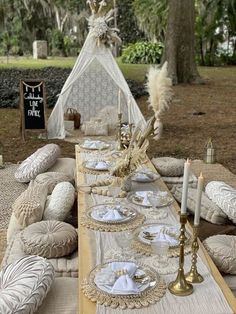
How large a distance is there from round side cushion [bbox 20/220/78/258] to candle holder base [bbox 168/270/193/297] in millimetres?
998

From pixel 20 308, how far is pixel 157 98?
6.09 m

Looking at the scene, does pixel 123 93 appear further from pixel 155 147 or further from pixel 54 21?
pixel 54 21

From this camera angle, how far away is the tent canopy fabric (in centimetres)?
848

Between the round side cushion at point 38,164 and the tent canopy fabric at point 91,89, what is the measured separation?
8.79 ft

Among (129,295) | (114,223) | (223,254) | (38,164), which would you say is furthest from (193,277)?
(38,164)

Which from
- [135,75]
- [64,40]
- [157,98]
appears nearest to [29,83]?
[157,98]

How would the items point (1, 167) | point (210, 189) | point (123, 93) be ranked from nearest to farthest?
1. point (210, 189)
2. point (1, 167)
3. point (123, 93)

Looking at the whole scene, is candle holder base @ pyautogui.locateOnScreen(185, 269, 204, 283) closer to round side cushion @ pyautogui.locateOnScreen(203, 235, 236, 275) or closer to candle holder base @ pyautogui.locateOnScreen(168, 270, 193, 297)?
candle holder base @ pyautogui.locateOnScreen(168, 270, 193, 297)

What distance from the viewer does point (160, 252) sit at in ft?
8.22

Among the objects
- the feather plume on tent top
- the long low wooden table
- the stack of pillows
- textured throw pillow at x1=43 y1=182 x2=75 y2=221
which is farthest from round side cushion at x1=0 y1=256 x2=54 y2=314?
the feather plume on tent top

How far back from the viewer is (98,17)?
27.3 feet

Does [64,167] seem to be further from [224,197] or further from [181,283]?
[181,283]

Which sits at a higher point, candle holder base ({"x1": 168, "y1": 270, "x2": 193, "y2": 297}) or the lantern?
candle holder base ({"x1": 168, "y1": 270, "x2": 193, "y2": 297})

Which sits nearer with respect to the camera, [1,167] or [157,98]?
[1,167]
